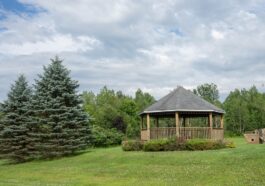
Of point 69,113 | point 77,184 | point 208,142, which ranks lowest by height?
point 77,184

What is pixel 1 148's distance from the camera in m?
30.8

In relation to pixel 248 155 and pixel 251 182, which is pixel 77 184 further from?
pixel 248 155

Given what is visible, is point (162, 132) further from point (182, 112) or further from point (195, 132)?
point (195, 132)

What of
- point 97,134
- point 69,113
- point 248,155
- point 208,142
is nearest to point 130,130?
point 97,134

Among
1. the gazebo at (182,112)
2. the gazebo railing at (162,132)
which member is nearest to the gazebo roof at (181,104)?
the gazebo at (182,112)

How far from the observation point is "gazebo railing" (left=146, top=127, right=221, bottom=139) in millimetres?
27875

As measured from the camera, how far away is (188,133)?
27953 millimetres

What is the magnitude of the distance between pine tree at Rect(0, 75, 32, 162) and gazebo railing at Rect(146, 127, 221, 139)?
32.0 feet

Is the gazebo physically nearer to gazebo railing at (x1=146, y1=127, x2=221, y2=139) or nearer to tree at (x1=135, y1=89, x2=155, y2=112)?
gazebo railing at (x1=146, y1=127, x2=221, y2=139)

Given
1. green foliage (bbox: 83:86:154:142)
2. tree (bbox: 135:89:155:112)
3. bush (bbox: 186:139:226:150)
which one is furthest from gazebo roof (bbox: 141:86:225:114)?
tree (bbox: 135:89:155:112)

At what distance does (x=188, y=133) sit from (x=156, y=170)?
9174 millimetres

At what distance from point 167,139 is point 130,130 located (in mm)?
27295

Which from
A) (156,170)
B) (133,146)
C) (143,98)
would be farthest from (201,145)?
(143,98)

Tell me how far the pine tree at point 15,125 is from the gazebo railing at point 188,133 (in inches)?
384
